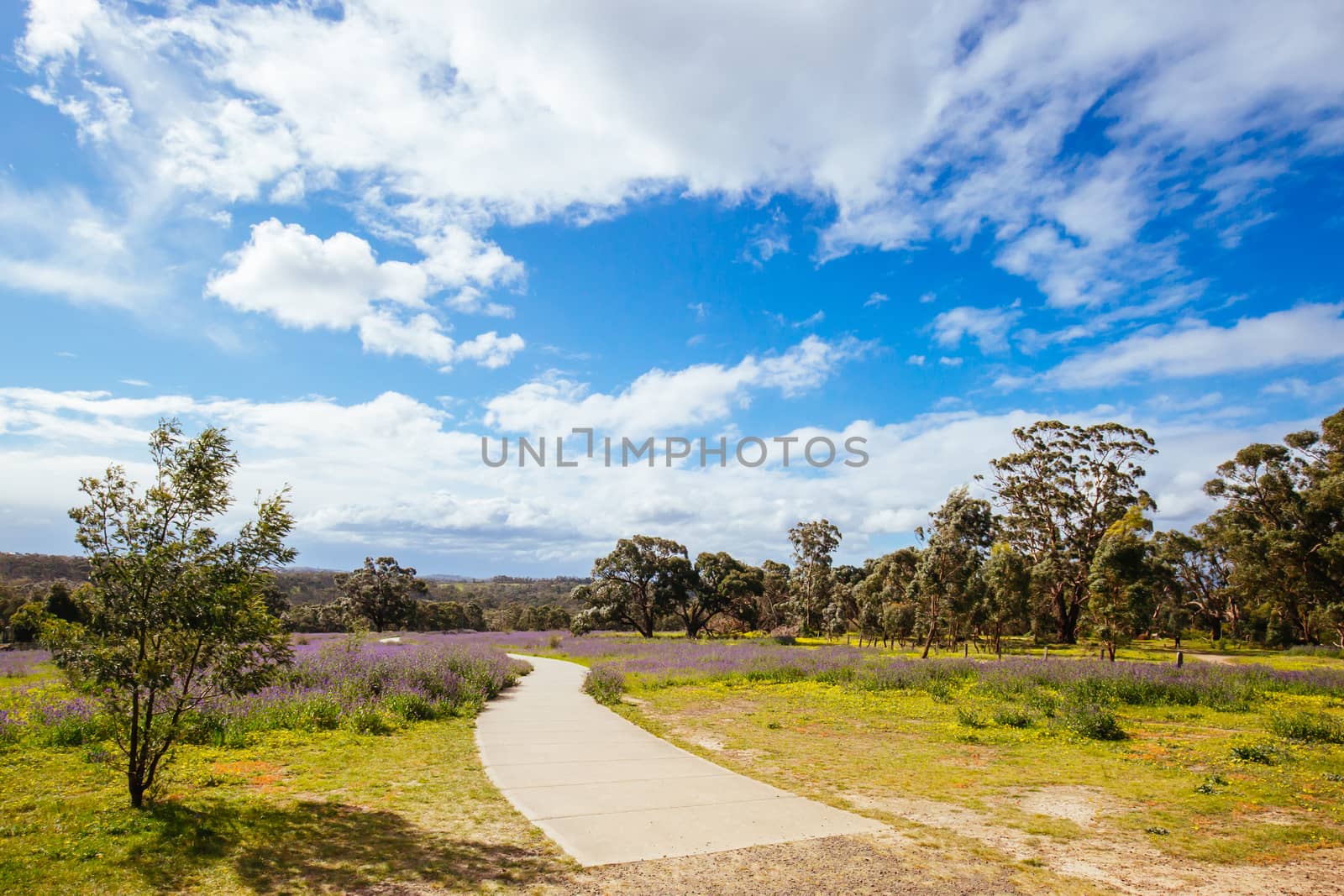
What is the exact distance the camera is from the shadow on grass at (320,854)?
4.79m

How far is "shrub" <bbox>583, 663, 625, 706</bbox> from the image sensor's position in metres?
15.4

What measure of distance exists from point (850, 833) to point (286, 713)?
9.18m

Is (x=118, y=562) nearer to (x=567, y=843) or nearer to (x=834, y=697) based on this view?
(x=567, y=843)

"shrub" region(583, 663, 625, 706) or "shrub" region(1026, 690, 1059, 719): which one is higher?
"shrub" region(1026, 690, 1059, 719)

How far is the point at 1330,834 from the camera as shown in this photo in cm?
623

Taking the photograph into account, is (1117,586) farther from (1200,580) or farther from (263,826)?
(1200,580)

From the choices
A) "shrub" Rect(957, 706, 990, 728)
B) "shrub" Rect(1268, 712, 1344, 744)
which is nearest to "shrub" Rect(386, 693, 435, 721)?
"shrub" Rect(957, 706, 990, 728)

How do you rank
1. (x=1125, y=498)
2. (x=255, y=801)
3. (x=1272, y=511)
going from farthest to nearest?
(x=1125, y=498) < (x=1272, y=511) < (x=255, y=801)

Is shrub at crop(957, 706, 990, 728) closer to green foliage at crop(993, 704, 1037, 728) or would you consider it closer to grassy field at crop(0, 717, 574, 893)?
green foliage at crop(993, 704, 1037, 728)

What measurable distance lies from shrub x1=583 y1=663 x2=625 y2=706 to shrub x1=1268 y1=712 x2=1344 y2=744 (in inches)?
477

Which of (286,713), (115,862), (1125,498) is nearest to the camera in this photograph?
(115,862)

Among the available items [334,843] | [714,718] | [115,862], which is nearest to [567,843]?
[334,843]

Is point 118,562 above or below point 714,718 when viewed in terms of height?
above

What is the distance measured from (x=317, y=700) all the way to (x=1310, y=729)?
16.2m
